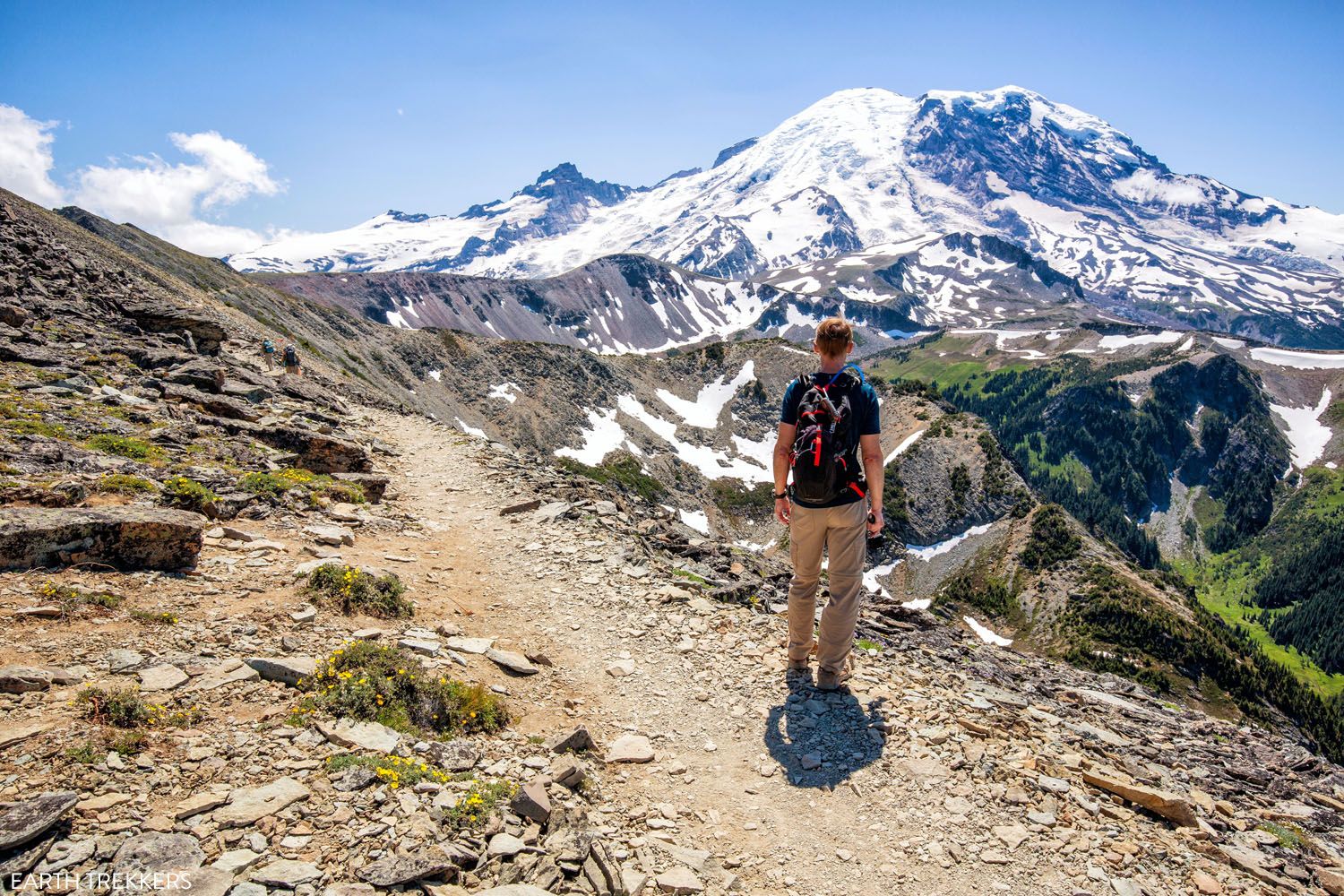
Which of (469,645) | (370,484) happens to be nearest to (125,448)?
(370,484)

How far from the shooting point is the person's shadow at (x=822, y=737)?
8.09 meters

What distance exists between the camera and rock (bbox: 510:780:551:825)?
6.52 meters

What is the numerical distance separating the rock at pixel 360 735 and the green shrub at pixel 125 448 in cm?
1087

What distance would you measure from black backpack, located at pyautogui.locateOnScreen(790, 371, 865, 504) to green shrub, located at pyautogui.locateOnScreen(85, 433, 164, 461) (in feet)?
47.5

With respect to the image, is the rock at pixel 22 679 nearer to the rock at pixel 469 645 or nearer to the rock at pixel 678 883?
the rock at pixel 469 645

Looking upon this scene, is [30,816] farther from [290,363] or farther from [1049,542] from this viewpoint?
[1049,542]

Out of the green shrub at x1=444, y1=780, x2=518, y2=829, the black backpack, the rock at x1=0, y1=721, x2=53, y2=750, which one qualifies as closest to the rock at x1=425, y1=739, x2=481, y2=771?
the green shrub at x1=444, y1=780, x2=518, y2=829

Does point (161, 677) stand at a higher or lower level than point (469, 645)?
higher

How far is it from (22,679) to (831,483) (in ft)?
30.8

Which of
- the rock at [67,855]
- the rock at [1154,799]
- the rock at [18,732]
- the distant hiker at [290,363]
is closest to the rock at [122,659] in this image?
the rock at [18,732]

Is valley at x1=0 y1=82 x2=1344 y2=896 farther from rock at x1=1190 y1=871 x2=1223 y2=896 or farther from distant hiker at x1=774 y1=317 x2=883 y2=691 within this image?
distant hiker at x1=774 y1=317 x2=883 y2=691

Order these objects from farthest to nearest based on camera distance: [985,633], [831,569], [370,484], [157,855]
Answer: [985,633] → [370,484] → [831,569] → [157,855]

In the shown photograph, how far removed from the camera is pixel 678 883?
6188mm

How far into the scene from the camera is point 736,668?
1023cm
